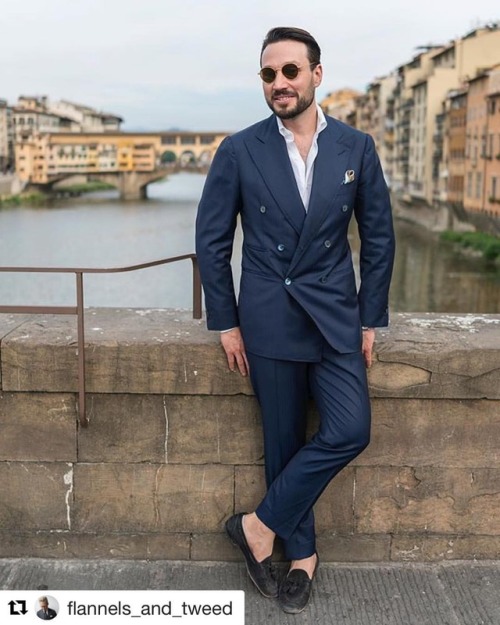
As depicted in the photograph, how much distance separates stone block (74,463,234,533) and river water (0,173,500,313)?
44.7ft

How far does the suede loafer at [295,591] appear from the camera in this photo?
2533 mm

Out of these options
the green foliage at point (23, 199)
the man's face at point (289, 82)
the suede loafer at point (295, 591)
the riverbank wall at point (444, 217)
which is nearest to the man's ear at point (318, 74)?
the man's face at point (289, 82)

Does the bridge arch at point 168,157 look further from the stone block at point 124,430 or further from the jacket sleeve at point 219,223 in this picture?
the jacket sleeve at point 219,223

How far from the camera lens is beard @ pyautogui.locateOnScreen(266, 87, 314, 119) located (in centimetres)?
230

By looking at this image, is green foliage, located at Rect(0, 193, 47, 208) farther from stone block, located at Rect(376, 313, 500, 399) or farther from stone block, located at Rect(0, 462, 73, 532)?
stone block, located at Rect(376, 313, 500, 399)

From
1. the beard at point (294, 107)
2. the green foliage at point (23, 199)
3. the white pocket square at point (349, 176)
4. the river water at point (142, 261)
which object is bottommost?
the river water at point (142, 261)

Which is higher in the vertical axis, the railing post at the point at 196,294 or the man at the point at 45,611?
the railing post at the point at 196,294

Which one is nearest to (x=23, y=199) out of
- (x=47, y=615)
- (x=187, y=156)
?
(x=187, y=156)

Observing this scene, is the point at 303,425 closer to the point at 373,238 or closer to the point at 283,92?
the point at 373,238

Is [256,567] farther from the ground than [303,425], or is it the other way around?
[303,425]

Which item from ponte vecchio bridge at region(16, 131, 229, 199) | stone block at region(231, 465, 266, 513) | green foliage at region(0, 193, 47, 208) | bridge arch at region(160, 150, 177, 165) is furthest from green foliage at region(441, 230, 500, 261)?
bridge arch at region(160, 150, 177, 165)

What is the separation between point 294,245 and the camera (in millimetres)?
2361

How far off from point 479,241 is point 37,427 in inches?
1366

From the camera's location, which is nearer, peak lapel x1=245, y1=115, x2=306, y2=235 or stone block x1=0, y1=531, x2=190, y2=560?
peak lapel x1=245, y1=115, x2=306, y2=235
